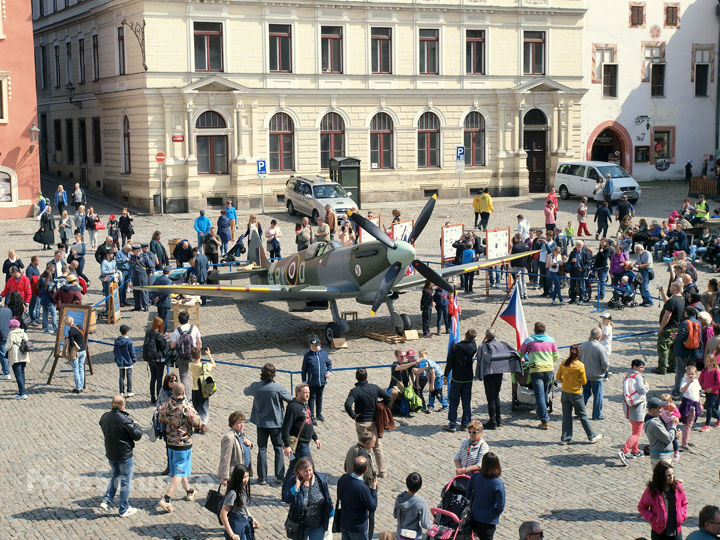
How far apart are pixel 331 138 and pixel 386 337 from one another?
79.7 ft

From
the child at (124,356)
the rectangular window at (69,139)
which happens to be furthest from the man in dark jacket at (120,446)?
the rectangular window at (69,139)

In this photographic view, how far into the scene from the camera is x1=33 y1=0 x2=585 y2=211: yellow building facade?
134 feet

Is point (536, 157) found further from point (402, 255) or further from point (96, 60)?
point (402, 255)

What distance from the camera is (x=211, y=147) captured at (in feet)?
137

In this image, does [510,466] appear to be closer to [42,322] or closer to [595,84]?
[42,322]

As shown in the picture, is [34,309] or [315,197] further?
[315,197]

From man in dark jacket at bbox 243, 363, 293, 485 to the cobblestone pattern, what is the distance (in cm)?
34

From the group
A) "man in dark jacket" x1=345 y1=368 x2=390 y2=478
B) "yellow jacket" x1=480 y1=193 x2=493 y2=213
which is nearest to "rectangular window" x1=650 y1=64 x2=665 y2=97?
"yellow jacket" x1=480 y1=193 x2=493 y2=213

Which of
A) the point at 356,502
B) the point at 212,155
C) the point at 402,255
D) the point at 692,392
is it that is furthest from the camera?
the point at 212,155

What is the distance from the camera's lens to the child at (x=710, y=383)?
15.3 m

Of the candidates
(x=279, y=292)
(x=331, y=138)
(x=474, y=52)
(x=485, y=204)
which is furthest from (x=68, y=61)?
(x=279, y=292)

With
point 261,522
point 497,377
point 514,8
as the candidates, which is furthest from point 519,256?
point 514,8

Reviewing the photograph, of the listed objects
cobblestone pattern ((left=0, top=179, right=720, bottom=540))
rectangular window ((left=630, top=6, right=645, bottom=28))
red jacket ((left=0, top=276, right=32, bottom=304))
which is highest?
rectangular window ((left=630, top=6, right=645, bottom=28))

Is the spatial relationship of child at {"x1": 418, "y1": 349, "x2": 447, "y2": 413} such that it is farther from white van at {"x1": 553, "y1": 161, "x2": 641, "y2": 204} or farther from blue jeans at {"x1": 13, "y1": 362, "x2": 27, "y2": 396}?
white van at {"x1": 553, "y1": 161, "x2": 641, "y2": 204}
